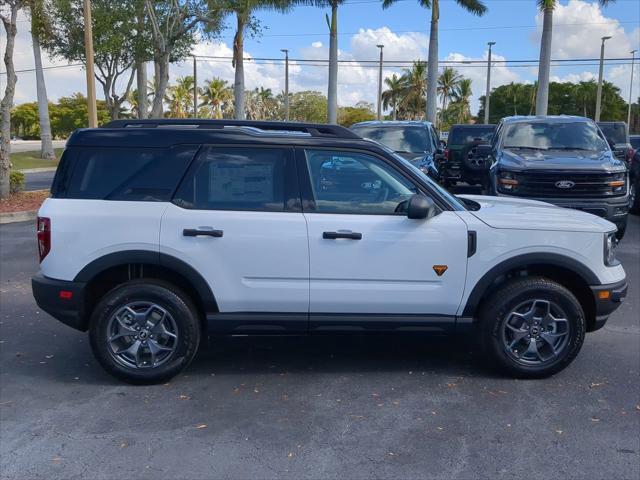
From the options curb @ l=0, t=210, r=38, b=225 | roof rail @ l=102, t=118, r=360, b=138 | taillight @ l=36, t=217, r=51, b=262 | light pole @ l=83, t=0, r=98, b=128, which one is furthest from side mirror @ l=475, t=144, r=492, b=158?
light pole @ l=83, t=0, r=98, b=128

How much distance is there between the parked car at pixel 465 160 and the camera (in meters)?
13.0

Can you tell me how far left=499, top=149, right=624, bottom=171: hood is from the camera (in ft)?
30.5

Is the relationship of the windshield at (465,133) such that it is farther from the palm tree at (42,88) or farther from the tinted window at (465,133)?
the palm tree at (42,88)

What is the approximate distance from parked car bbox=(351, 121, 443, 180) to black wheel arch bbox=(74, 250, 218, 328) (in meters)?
8.27

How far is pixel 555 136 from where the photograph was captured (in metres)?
10.6

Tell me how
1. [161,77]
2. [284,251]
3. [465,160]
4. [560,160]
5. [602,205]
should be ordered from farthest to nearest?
[161,77] → [465,160] → [560,160] → [602,205] → [284,251]

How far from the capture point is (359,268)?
184 inches

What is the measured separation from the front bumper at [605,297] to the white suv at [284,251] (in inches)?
0.5

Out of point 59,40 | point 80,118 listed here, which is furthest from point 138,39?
point 80,118

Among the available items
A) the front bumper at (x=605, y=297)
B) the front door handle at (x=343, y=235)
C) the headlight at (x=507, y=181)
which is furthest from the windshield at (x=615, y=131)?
the front door handle at (x=343, y=235)

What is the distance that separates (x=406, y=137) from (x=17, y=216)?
8.33 metres

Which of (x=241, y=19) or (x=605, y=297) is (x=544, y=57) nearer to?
(x=241, y=19)

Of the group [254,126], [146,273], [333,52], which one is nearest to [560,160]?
[254,126]

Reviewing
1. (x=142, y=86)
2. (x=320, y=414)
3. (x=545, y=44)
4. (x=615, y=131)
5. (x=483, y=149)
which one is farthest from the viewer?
(x=142, y=86)
